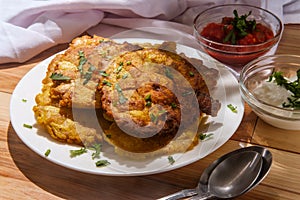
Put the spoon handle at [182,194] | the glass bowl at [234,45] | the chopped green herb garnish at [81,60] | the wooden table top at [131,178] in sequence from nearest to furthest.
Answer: the spoon handle at [182,194]
the wooden table top at [131,178]
the chopped green herb garnish at [81,60]
the glass bowl at [234,45]

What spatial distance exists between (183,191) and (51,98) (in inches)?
27.3

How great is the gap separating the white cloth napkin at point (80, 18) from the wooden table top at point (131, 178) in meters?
0.73

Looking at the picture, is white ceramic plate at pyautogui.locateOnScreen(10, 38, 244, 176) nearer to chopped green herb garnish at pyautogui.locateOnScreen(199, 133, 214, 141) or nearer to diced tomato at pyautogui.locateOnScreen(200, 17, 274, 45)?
chopped green herb garnish at pyautogui.locateOnScreen(199, 133, 214, 141)

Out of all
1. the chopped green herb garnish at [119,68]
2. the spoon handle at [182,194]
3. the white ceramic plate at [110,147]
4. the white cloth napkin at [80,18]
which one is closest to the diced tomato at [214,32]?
the white cloth napkin at [80,18]

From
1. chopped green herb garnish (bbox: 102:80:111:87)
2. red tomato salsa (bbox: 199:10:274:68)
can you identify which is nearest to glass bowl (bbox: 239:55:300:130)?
red tomato salsa (bbox: 199:10:274:68)

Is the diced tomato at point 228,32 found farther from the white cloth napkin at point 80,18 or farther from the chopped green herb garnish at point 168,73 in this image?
the chopped green herb garnish at point 168,73

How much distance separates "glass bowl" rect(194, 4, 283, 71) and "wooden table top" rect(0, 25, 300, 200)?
0.49m

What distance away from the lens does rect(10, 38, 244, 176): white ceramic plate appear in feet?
5.40

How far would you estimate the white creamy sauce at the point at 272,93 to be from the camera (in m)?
1.91

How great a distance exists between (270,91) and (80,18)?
1241 mm

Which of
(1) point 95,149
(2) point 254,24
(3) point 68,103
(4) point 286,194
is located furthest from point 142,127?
(2) point 254,24

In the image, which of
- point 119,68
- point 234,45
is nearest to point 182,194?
point 119,68

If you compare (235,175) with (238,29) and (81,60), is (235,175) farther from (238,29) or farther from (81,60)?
(238,29)

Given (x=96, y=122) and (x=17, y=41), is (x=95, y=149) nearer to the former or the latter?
(x=96, y=122)
